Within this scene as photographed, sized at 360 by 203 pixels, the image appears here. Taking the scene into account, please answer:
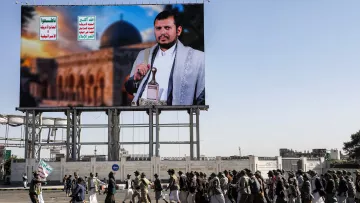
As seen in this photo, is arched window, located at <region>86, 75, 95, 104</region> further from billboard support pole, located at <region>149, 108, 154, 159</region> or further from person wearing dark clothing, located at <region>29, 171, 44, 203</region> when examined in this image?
person wearing dark clothing, located at <region>29, 171, 44, 203</region>

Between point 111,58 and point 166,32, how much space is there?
704 cm

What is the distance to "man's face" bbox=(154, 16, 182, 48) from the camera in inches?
2327

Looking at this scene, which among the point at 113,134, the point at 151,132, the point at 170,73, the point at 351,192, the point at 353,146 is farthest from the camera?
the point at 353,146

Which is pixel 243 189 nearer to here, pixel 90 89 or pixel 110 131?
pixel 90 89

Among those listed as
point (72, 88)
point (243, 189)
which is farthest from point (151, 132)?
point (243, 189)

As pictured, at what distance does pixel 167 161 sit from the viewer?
2228 inches

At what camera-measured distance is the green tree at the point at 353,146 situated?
276ft

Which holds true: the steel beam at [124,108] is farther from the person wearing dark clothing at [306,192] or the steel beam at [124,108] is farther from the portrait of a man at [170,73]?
the person wearing dark clothing at [306,192]

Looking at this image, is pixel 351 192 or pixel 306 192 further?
pixel 351 192

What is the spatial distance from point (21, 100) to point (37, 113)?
3.77 metres

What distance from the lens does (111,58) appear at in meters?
59.3

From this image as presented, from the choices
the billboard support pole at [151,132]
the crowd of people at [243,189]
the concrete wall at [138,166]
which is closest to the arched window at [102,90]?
the billboard support pole at [151,132]

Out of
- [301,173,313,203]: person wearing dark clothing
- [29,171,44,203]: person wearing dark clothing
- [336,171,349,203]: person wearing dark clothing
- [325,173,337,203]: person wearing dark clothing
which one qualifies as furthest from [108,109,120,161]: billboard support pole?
[301,173,313,203]: person wearing dark clothing

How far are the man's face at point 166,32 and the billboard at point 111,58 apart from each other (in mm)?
115
